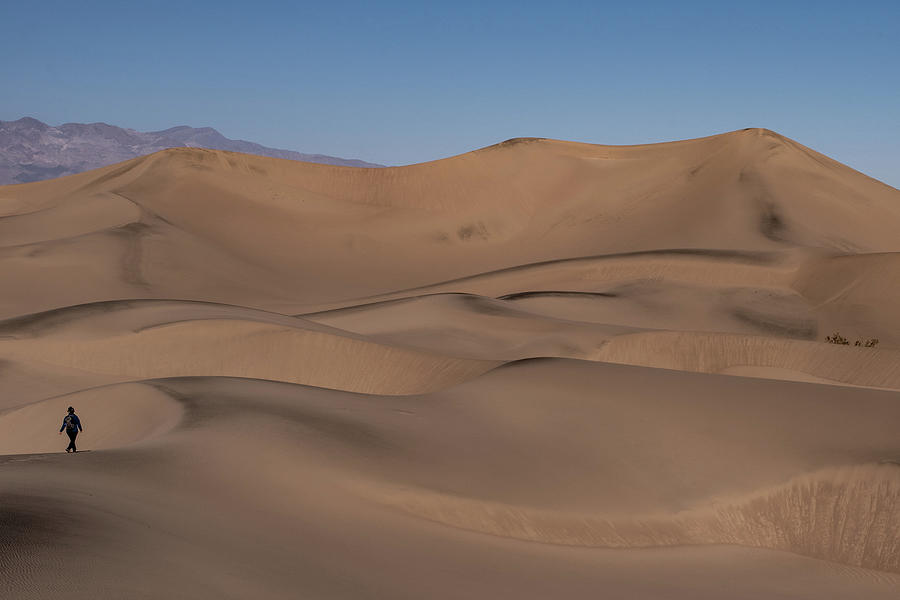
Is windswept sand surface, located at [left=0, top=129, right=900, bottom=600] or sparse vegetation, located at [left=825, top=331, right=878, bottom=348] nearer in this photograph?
windswept sand surface, located at [left=0, top=129, right=900, bottom=600]

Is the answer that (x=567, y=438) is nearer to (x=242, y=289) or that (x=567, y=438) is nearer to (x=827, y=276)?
(x=827, y=276)

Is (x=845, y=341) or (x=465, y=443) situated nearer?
(x=465, y=443)

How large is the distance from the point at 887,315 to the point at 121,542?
95.5 feet

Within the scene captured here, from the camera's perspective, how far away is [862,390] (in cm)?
1285

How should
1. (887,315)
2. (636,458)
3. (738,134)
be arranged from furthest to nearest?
(738,134)
(887,315)
(636,458)

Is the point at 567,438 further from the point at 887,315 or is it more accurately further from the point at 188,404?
the point at 887,315

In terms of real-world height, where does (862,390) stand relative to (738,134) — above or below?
below

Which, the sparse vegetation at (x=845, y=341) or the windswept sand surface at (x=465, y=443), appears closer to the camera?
the windswept sand surface at (x=465, y=443)

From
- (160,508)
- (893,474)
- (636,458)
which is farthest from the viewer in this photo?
(636,458)

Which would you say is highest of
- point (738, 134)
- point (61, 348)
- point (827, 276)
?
point (738, 134)

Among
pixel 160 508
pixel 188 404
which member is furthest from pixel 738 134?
pixel 160 508

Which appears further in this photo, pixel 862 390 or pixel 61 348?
pixel 61 348

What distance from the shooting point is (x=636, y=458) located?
10773mm

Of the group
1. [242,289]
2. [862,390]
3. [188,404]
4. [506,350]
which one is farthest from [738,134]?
[188,404]
